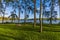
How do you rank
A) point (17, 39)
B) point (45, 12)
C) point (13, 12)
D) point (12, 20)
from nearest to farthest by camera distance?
point (17, 39), point (45, 12), point (13, 12), point (12, 20)

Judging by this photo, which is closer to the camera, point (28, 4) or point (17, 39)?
point (17, 39)

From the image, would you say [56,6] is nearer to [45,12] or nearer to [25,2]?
[45,12]

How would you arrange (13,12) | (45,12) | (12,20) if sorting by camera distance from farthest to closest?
1. (12,20)
2. (13,12)
3. (45,12)

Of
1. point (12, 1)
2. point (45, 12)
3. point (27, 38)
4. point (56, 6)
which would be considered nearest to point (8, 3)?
point (12, 1)

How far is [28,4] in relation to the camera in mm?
68188

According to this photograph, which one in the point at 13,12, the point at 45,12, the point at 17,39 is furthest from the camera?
the point at 13,12

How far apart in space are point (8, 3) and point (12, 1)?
88.3 inches

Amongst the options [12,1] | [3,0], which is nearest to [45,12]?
[12,1]

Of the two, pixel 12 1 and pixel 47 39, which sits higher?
pixel 12 1

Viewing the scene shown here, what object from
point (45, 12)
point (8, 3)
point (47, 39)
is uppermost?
point (8, 3)

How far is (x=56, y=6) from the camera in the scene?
63625 millimetres

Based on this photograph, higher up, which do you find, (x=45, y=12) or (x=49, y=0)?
(x=49, y=0)

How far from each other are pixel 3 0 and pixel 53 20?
27.5 meters

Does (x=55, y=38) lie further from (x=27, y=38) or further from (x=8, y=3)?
(x=8, y=3)
